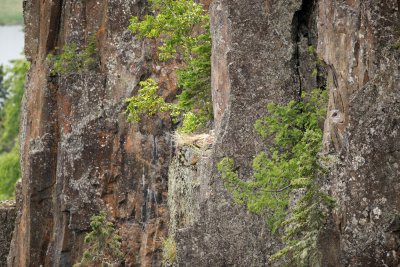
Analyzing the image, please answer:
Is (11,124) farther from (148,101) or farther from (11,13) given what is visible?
(11,13)

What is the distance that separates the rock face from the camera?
52.2 ft

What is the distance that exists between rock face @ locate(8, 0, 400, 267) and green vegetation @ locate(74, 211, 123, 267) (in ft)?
0.94

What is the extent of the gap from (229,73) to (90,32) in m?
14.1

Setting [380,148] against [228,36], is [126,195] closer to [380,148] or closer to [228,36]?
[228,36]

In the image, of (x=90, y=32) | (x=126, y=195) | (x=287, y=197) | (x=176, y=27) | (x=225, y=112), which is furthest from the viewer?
(x=90, y=32)

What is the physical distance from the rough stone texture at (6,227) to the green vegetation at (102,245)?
29.5 feet

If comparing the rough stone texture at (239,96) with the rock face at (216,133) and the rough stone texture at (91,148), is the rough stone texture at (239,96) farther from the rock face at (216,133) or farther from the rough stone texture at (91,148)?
the rough stone texture at (91,148)

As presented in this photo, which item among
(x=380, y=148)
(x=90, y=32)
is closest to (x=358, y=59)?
(x=380, y=148)

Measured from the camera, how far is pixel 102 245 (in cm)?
3259

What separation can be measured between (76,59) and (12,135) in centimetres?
3632

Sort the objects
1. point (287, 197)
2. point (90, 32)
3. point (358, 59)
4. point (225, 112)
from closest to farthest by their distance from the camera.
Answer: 1. point (358, 59)
2. point (287, 197)
3. point (225, 112)
4. point (90, 32)

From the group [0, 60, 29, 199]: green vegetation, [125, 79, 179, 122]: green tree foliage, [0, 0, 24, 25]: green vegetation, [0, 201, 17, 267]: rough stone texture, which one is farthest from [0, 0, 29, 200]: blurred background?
[0, 0, 24, 25]: green vegetation

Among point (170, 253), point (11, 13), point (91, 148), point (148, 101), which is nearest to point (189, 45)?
point (148, 101)

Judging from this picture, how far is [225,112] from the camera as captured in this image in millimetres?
21859
